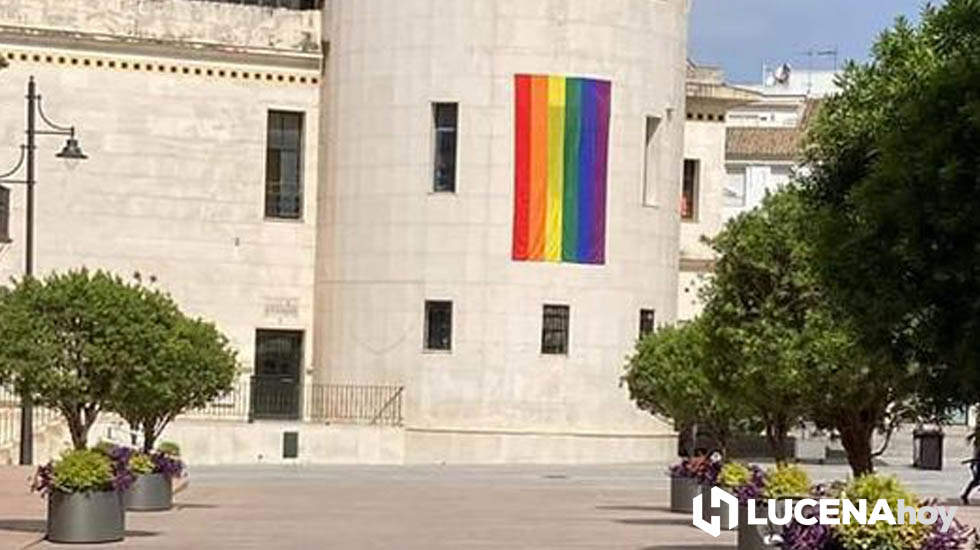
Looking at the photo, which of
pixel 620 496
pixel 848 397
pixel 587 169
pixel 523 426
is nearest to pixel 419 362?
pixel 523 426

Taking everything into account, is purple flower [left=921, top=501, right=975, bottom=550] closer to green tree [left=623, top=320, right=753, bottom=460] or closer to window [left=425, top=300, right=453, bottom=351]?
green tree [left=623, top=320, right=753, bottom=460]

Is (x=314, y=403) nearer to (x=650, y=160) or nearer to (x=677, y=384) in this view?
(x=650, y=160)

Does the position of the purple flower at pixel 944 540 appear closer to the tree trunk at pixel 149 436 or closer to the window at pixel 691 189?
the tree trunk at pixel 149 436

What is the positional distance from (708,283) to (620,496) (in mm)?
11834

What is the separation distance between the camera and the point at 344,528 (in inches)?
1075

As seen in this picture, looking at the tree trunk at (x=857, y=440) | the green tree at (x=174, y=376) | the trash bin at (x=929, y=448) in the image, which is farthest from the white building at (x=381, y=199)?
the tree trunk at (x=857, y=440)

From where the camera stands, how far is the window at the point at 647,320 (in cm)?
5522


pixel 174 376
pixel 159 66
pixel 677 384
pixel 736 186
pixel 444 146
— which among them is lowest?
pixel 677 384

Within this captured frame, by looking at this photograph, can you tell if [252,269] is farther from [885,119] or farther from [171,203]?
[885,119]

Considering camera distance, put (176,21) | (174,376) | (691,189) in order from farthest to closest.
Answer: (691,189)
(176,21)
(174,376)

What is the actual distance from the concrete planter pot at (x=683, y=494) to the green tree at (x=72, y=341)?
8728mm

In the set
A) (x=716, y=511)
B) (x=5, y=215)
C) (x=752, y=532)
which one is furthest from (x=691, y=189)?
(x=752, y=532)

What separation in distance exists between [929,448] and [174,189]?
19.5 metres

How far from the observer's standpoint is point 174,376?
1065 inches
